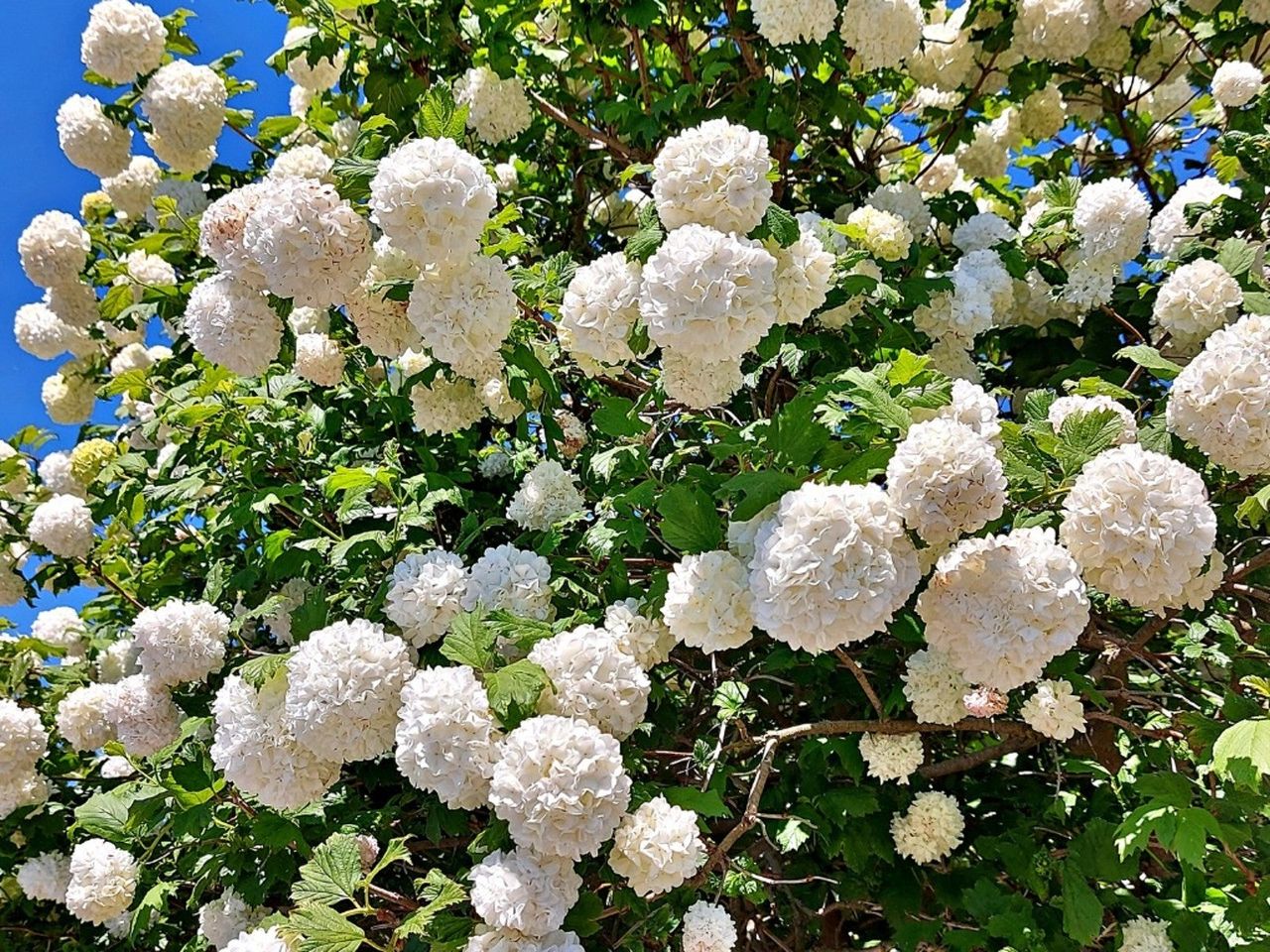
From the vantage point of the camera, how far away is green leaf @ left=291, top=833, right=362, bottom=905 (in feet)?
7.00

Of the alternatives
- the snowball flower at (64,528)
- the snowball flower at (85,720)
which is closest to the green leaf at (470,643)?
the snowball flower at (85,720)

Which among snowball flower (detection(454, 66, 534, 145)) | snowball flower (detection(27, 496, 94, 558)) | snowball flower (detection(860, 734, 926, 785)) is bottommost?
snowball flower (detection(860, 734, 926, 785))

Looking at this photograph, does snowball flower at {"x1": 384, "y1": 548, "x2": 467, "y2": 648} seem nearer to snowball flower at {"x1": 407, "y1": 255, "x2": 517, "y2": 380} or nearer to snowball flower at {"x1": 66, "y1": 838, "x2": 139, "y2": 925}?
snowball flower at {"x1": 407, "y1": 255, "x2": 517, "y2": 380}

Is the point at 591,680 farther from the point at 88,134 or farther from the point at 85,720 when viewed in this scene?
the point at 88,134

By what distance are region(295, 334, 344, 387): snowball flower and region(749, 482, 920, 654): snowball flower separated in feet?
6.20

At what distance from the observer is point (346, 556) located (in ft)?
9.20

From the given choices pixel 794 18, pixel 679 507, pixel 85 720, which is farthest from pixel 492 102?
pixel 85 720

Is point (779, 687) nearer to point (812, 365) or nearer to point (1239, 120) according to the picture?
point (812, 365)

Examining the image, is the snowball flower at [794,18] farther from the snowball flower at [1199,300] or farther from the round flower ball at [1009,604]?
the round flower ball at [1009,604]

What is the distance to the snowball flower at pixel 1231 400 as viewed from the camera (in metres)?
1.97

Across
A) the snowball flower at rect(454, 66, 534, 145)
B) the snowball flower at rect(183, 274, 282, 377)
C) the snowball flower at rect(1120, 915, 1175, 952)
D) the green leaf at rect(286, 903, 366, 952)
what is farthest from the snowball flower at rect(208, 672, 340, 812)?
the snowball flower at rect(454, 66, 534, 145)

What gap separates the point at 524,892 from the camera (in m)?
1.92

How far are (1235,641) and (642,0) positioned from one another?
263 cm

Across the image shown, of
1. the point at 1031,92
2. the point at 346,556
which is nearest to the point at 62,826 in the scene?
the point at 346,556
